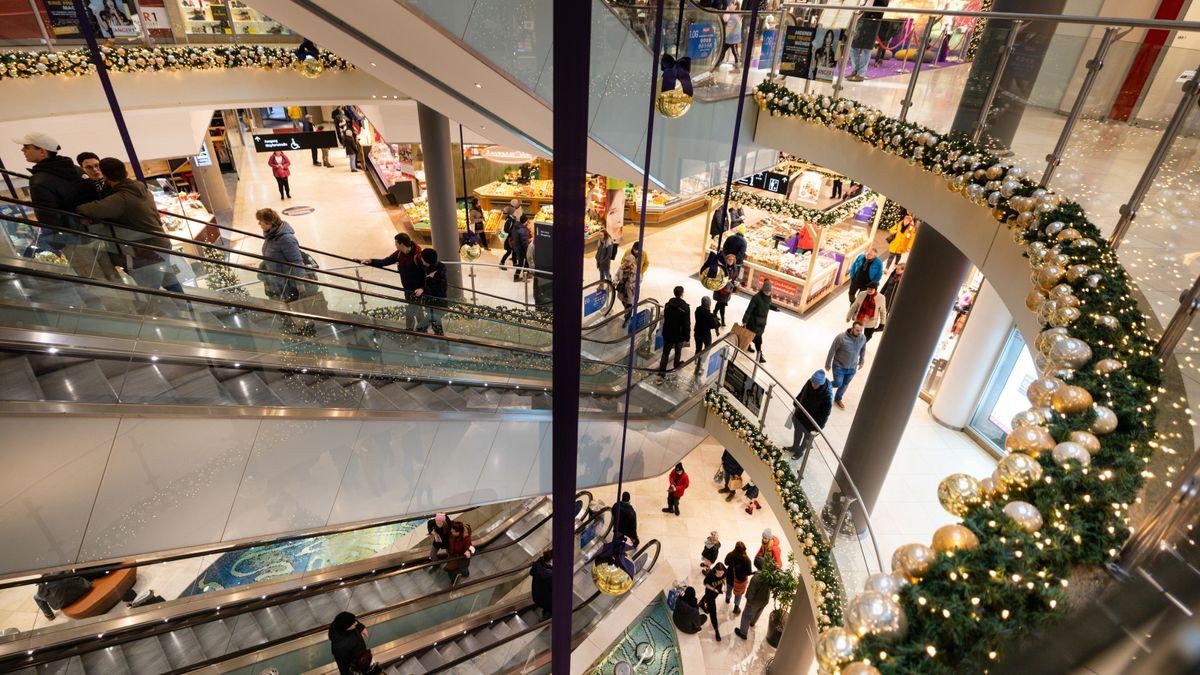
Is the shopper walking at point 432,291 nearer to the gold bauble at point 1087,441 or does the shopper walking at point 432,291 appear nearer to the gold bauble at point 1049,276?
the gold bauble at point 1049,276

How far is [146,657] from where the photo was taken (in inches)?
181

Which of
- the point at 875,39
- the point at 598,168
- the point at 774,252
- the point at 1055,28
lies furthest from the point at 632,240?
the point at 1055,28

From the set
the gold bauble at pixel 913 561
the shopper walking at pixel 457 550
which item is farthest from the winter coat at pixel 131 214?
the gold bauble at pixel 913 561

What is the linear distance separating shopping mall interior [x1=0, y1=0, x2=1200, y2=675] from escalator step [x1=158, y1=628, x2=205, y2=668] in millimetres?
24

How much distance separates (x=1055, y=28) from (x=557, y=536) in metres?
4.15

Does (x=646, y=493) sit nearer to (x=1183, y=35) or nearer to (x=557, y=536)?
(x=557, y=536)

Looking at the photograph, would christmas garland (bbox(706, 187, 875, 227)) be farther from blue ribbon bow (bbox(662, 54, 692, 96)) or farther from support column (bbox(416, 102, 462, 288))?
blue ribbon bow (bbox(662, 54, 692, 96))

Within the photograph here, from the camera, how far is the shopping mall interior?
175 centimetres

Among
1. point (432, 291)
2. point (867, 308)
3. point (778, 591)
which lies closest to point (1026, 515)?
point (432, 291)

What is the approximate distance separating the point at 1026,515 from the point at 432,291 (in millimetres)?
5629

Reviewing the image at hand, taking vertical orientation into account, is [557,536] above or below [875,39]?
below

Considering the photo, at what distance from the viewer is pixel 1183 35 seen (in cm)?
293

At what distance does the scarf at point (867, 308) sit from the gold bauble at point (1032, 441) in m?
6.84

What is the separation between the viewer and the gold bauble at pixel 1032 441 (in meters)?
1.72
